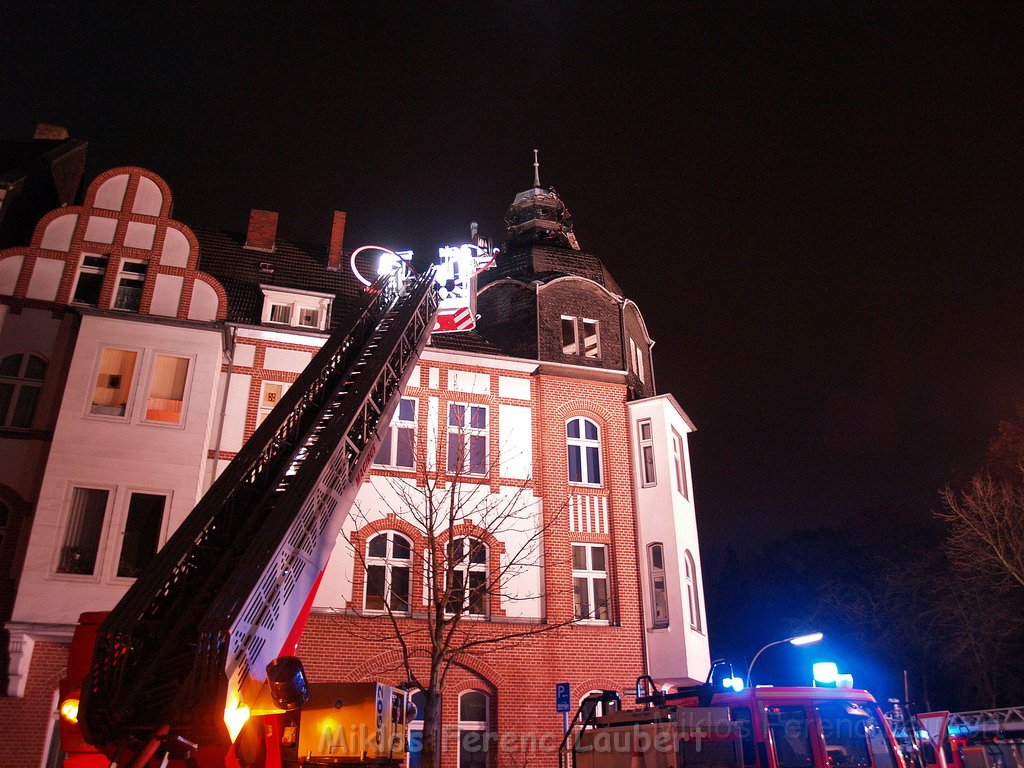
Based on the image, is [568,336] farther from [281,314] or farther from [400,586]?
[400,586]

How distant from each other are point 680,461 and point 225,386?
12846 millimetres

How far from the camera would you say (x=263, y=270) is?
23.6 m

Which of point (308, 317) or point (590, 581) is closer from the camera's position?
point (590, 581)

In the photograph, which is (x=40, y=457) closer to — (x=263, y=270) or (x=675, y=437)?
(x=263, y=270)

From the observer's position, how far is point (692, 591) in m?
21.8

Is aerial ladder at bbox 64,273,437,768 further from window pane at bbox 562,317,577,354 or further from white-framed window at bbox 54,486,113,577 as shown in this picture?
window pane at bbox 562,317,577,354

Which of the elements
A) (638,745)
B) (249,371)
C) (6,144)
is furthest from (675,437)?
(6,144)

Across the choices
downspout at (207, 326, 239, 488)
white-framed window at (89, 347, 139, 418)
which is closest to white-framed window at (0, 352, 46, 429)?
white-framed window at (89, 347, 139, 418)

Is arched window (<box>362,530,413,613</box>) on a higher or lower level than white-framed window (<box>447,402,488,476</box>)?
lower

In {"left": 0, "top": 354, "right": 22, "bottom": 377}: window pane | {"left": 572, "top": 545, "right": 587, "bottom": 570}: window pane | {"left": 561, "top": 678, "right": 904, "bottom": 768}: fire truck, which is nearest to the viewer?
{"left": 561, "top": 678, "right": 904, "bottom": 768}: fire truck

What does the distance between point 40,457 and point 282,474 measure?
1144 centimetres

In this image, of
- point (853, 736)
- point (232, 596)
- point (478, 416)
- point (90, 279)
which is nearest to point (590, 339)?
point (478, 416)

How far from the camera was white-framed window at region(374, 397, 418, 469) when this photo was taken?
20859 millimetres

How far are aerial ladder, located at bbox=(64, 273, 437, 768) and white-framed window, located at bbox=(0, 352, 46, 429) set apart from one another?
34.5 ft
